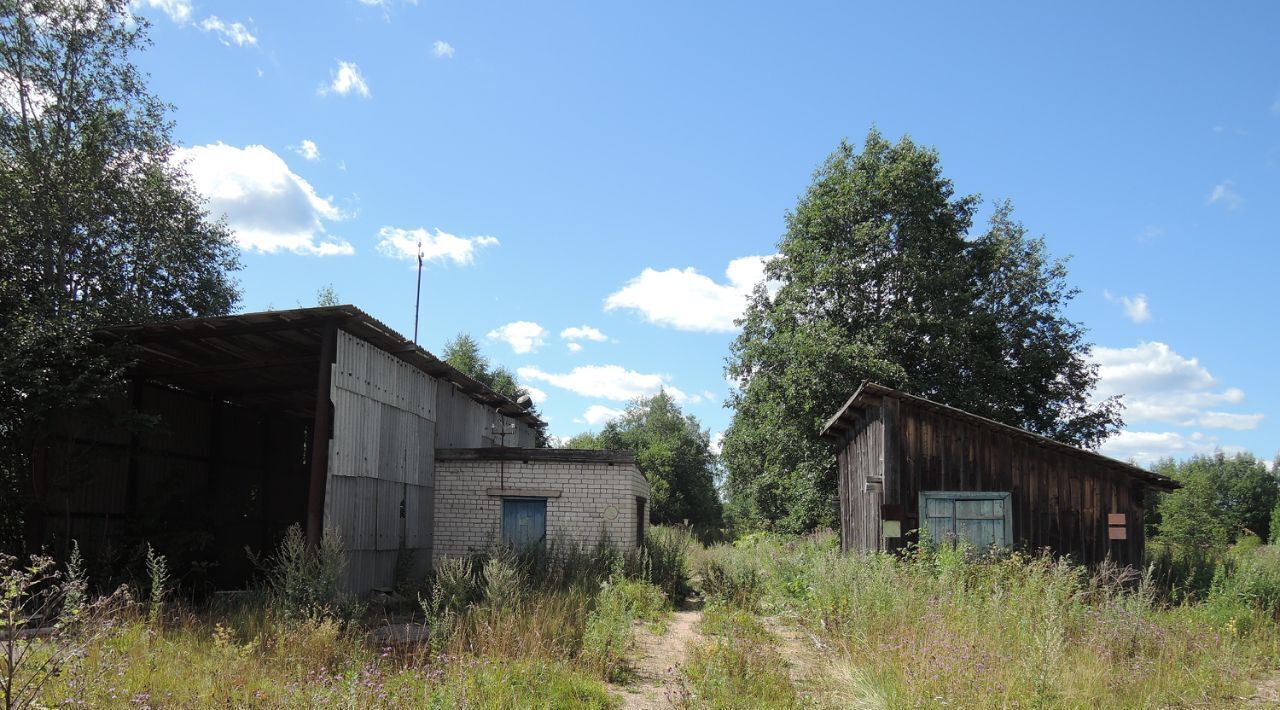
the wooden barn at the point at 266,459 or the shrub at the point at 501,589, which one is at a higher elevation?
the wooden barn at the point at 266,459

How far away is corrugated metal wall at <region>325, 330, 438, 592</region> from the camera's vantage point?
11516mm

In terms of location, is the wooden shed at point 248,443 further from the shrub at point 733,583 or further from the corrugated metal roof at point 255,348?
the shrub at point 733,583

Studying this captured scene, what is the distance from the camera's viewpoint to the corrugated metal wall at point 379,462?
1152 cm

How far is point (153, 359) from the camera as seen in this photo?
519 inches

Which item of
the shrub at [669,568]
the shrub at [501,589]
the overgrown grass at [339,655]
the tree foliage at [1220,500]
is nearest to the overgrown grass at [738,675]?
the overgrown grass at [339,655]

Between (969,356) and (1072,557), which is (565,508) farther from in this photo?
(969,356)

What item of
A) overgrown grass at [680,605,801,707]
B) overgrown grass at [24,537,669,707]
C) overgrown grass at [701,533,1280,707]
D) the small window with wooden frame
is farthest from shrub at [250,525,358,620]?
the small window with wooden frame

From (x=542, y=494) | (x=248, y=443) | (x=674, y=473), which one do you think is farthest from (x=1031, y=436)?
(x=674, y=473)

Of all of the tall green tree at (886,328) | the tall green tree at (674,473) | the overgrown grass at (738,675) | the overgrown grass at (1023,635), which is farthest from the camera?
the tall green tree at (674,473)

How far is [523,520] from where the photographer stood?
593 inches

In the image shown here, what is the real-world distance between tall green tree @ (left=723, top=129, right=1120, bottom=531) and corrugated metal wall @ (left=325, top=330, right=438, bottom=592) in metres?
11.9

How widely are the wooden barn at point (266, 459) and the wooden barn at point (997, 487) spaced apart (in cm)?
502

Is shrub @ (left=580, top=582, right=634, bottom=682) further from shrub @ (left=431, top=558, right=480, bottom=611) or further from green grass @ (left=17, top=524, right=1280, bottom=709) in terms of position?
shrub @ (left=431, top=558, right=480, bottom=611)

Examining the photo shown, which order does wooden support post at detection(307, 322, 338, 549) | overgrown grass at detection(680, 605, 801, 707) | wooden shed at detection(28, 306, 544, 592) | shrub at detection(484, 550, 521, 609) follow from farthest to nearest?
wooden shed at detection(28, 306, 544, 592)
wooden support post at detection(307, 322, 338, 549)
shrub at detection(484, 550, 521, 609)
overgrown grass at detection(680, 605, 801, 707)
